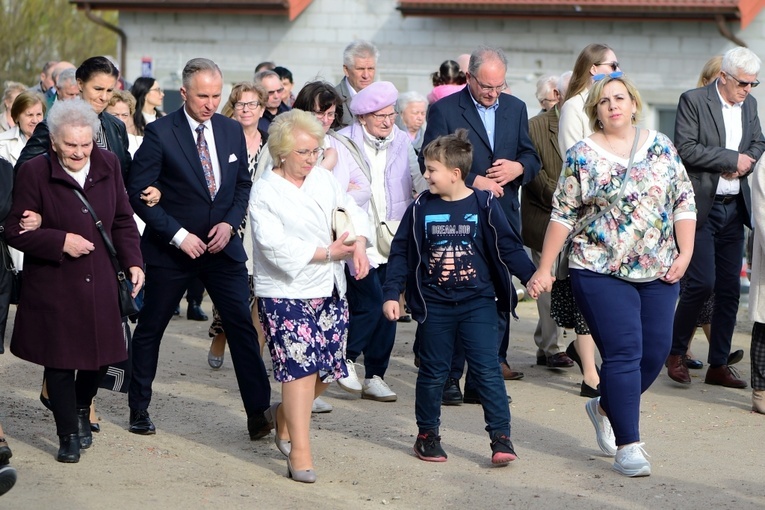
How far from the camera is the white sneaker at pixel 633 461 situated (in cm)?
646

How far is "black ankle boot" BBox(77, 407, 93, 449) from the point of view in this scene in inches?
266

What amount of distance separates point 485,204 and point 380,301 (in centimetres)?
172

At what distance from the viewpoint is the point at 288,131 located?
639 centimetres

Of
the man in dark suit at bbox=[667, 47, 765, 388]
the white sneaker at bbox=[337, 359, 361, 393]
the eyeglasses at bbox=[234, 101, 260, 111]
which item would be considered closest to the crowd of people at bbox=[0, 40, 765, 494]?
the man in dark suit at bbox=[667, 47, 765, 388]

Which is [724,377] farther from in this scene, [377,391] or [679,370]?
[377,391]

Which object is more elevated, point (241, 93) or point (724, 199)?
point (241, 93)

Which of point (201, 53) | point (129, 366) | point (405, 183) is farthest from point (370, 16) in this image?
point (129, 366)

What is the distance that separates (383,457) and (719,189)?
3.20 metres

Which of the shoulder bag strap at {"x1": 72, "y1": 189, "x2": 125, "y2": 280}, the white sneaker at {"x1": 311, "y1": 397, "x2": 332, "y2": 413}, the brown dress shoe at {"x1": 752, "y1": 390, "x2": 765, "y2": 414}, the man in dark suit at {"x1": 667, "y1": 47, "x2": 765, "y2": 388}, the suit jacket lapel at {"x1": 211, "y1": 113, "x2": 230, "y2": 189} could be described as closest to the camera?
the shoulder bag strap at {"x1": 72, "y1": 189, "x2": 125, "y2": 280}

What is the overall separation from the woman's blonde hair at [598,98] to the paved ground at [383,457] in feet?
5.68

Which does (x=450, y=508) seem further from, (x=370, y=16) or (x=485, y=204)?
(x=370, y=16)

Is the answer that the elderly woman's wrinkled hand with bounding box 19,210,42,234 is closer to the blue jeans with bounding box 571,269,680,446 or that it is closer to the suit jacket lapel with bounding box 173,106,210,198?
the suit jacket lapel with bounding box 173,106,210,198

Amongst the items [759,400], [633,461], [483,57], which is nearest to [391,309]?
[633,461]

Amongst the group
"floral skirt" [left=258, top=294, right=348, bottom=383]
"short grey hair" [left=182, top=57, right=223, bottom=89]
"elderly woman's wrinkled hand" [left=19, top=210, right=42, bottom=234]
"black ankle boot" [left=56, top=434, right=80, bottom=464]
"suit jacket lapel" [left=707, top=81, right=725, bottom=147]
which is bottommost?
"black ankle boot" [left=56, top=434, right=80, bottom=464]
